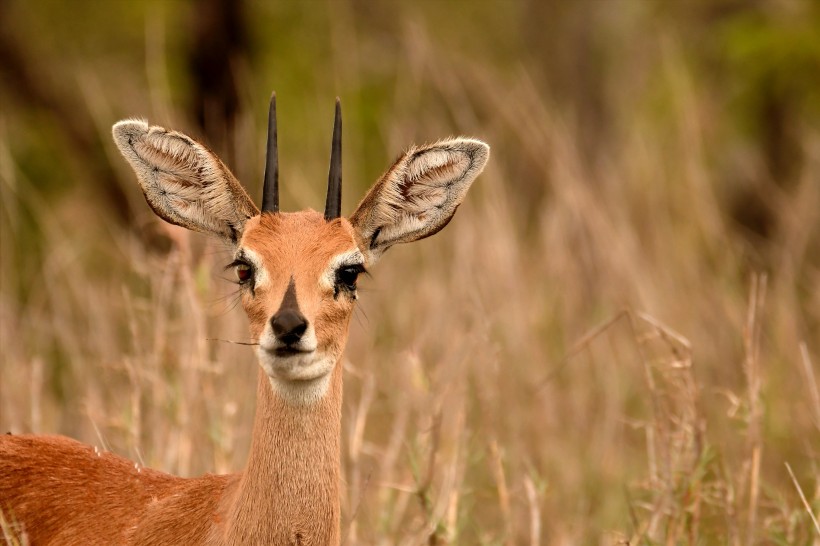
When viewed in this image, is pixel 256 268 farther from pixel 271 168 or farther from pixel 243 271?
pixel 271 168

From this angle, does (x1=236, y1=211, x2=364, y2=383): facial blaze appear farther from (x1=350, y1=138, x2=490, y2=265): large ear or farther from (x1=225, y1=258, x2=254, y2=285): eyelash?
(x1=350, y1=138, x2=490, y2=265): large ear

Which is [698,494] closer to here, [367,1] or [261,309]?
[261,309]

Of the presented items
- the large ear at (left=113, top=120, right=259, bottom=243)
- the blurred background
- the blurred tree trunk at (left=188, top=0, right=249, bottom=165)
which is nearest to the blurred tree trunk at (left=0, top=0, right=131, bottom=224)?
the blurred background

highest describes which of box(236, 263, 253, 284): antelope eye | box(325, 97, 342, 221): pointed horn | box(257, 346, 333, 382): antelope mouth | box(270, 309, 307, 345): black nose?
box(325, 97, 342, 221): pointed horn

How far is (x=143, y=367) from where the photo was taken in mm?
6641

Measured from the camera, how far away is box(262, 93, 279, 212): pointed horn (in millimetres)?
4750

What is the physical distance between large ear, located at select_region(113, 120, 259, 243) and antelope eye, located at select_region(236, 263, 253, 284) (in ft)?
1.14

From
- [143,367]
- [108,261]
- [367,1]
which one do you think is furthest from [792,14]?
[143,367]

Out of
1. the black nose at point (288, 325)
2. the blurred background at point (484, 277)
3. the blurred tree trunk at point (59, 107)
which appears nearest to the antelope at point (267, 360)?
the black nose at point (288, 325)

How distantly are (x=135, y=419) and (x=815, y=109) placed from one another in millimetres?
7771

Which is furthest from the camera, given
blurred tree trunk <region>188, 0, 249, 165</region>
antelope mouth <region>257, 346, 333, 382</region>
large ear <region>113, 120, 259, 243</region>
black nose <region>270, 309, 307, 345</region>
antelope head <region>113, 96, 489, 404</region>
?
blurred tree trunk <region>188, 0, 249, 165</region>

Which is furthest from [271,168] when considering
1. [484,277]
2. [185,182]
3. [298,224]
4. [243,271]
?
[484,277]

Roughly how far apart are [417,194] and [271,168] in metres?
0.67

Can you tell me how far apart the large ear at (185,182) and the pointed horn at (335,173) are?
1.06 feet
